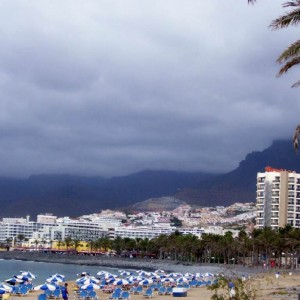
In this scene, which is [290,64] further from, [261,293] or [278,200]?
[278,200]

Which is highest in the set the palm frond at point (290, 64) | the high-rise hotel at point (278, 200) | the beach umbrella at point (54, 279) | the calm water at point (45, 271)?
the high-rise hotel at point (278, 200)

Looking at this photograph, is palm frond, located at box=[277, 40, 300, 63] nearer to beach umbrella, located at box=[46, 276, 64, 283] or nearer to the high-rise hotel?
beach umbrella, located at box=[46, 276, 64, 283]

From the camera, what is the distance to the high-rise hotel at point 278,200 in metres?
171

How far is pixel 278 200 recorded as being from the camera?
171875 mm

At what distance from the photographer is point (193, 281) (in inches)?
2948

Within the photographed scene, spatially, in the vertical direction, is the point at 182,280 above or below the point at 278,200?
below

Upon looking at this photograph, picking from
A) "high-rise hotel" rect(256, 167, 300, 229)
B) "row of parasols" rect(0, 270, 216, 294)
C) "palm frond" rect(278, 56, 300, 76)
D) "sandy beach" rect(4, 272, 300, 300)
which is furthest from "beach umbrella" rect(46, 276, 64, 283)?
"high-rise hotel" rect(256, 167, 300, 229)

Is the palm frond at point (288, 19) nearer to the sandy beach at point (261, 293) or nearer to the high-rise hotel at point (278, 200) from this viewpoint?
the sandy beach at point (261, 293)

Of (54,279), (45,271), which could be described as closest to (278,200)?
(45,271)

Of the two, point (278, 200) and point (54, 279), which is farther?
point (278, 200)

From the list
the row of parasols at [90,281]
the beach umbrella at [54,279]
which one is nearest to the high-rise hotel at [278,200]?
the row of parasols at [90,281]

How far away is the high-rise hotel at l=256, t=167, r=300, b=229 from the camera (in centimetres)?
Result: 17084

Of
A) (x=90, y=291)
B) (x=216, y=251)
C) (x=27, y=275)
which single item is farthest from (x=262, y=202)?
(x=90, y=291)

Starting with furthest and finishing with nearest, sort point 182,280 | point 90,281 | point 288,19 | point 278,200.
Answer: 1. point 278,200
2. point 182,280
3. point 90,281
4. point 288,19
